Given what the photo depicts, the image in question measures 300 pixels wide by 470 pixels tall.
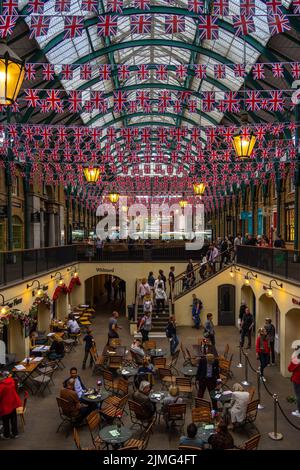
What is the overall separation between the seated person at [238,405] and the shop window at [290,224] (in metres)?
15.1

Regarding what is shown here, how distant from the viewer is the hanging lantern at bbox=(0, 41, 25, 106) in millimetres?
5336

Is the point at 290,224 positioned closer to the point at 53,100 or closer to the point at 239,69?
the point at 239,69

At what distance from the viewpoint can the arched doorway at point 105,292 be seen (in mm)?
30817

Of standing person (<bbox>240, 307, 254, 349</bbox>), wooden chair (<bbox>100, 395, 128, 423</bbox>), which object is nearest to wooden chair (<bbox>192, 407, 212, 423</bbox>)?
wooden chair (<bbox>100, 395, 128, 423</bbox>)

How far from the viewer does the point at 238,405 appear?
404 inches

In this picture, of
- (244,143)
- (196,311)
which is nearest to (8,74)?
(244,143)

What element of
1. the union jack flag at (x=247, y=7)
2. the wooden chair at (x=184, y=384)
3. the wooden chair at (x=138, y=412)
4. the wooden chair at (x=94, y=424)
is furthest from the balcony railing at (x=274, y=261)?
the union jack flag at (x=247, y=7)

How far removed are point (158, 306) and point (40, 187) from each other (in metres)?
12.6

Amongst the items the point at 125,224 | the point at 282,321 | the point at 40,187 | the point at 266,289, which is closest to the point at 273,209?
the point at 266,289

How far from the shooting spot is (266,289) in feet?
56.2

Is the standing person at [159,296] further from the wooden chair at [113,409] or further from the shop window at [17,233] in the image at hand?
the wooden chair at [113,409]

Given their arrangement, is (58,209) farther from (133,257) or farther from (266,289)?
(266,289)

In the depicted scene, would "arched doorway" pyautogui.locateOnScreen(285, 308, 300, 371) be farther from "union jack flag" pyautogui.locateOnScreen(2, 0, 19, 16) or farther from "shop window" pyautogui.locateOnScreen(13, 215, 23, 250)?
"shop window" pyautogui.locateOnScreen(13, 215, 23, 250)

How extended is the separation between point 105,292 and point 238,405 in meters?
28.5
